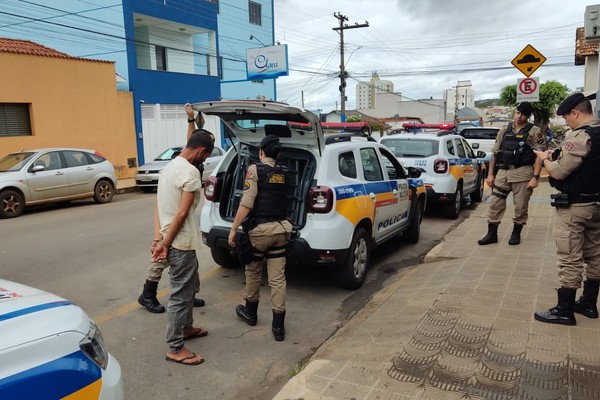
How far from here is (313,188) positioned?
198 inches

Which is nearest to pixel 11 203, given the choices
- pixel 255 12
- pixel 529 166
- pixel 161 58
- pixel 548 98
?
pixel 529 166

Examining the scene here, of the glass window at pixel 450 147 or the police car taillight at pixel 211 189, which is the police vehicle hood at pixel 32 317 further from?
the glass window at pixel 450 147

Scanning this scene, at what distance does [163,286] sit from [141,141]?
16090 mm

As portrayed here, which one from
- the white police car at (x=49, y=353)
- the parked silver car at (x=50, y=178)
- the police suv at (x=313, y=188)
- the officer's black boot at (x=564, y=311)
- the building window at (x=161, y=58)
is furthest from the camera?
the building window at (x=161, y=58)

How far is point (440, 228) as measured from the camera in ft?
29.4

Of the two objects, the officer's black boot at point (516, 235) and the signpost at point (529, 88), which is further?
the signpost at point (529, 88)

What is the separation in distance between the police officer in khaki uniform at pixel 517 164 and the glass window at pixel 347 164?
2.21m

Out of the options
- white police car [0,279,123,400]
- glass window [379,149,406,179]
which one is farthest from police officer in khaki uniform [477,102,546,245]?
white police car [0,279,123,400]

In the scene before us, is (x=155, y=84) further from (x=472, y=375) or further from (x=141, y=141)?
(x=472, y=375)

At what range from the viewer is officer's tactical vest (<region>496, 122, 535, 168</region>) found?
6301 mm

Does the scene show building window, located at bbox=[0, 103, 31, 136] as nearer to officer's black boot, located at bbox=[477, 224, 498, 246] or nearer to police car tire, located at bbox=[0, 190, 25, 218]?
police car tire, located at bbox=[0, 190, 25, 218]

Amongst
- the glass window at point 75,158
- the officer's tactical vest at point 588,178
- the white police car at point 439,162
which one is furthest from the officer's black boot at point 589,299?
the glass window at point 75,158

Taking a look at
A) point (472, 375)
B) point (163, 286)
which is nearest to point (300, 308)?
point (163, 286)

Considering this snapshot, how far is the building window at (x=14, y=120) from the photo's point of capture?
15.4 meters
